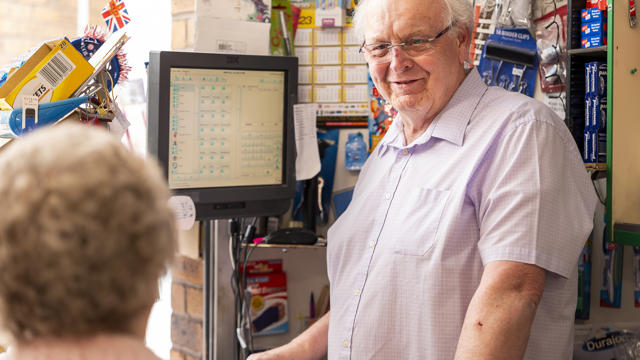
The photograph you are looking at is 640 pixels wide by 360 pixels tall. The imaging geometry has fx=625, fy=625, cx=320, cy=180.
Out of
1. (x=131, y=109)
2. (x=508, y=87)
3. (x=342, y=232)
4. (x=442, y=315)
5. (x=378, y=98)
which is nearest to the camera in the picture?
(x=442, y=315)

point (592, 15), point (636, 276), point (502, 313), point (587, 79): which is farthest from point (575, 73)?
point (502, 313)

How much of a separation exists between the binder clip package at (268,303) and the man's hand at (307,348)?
0.37 m

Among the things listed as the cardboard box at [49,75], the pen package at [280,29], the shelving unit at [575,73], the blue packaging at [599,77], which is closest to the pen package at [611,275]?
the shelving unit at [575,73]

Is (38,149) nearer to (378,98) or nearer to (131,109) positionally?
(378,98)

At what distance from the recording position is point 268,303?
6.42ft

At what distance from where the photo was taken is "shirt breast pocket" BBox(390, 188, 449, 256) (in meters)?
1.31

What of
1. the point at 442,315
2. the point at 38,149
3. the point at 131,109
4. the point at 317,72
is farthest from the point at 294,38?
the point at 38,149

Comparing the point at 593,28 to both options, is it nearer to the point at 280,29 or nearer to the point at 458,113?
the point at 458,113

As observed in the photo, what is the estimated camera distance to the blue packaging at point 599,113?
161 cm

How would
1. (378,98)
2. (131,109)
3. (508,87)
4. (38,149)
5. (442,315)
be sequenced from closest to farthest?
(38,149), (442,315), (508,87), (378,98), (131,109)

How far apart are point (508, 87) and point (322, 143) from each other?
60 cm

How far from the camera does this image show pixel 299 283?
2006 millimetres

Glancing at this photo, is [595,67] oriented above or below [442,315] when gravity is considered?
above

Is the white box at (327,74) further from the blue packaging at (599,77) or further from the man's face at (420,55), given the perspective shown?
the blue packaging at (599,77)
